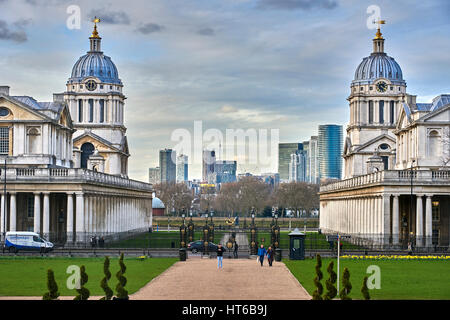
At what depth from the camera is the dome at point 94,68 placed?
126312mm

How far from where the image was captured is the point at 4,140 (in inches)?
3169

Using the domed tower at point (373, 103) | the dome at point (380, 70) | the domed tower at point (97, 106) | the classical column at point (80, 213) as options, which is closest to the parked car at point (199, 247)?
the classical column at point (80, 213)

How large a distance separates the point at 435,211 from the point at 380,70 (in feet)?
177

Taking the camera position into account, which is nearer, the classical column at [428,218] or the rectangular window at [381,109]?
the classical column at [428,218]

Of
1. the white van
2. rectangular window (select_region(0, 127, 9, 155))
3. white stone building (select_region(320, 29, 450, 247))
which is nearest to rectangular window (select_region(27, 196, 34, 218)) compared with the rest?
rectangular window (select_region(0, 127, 9, 155))

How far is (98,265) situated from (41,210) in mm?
26723

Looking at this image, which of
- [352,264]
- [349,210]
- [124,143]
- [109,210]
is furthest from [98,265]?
[124,143]

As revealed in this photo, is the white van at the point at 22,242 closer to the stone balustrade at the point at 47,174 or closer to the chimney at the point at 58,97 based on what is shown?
the stone balustrade at the point at 47,174

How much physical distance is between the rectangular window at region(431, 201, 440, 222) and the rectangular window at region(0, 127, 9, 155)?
43.2 metres

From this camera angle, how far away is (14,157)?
79750mm

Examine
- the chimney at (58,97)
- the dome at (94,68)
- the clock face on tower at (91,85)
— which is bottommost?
the chimney at (58,97)

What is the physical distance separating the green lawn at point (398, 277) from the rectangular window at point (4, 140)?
1428 inches
